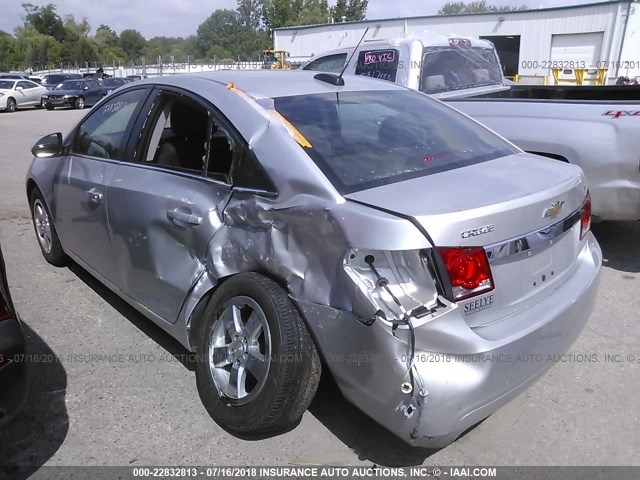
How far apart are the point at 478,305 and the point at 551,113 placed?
3.27 m

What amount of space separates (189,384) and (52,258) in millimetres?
2353

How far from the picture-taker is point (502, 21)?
3338 centimetres

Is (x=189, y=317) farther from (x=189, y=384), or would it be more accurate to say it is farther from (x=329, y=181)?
(x=329, y=181)

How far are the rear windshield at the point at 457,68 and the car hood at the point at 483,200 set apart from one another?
401 centimetres

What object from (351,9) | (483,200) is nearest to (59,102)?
(483,200)

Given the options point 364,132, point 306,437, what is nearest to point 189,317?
point 306,437

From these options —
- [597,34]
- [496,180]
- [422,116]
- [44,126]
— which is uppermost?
[597,34]

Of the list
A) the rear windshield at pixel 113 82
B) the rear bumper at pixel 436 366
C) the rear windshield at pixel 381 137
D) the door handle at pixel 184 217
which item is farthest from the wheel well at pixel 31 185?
the rear windshield at pixel 113 82

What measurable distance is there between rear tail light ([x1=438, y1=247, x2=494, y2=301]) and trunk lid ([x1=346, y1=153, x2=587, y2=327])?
0.09 feet

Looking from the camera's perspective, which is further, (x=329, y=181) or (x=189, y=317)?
(x=189, y=317)

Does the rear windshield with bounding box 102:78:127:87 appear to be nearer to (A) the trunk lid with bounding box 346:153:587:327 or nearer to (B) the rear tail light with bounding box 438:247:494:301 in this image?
(A) the trunk lid with bounding box 346:153:587:327

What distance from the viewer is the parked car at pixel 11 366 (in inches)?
90.7

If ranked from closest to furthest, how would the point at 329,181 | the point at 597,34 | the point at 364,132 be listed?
the point at 329,181 → the point at 364,132 → the point at 597,34

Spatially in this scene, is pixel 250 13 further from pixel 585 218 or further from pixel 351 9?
pixel 585 218
